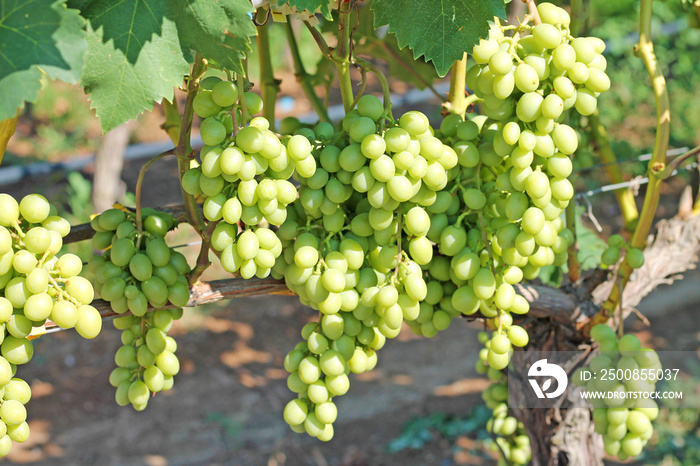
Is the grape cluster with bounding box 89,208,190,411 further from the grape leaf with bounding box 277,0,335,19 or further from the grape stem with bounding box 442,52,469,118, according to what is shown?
the grape stem with bounding box 442,52,469,118

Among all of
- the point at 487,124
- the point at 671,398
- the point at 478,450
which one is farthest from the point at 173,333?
the point at 487,124

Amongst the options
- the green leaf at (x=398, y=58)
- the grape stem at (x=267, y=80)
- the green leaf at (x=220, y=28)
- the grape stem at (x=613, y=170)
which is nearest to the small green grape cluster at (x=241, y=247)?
the green leaf at (x=220, y=28)

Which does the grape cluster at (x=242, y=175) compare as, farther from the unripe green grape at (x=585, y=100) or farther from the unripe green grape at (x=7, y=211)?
the unripe green grape at (x=585, y=100)

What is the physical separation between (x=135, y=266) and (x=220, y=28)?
0.35 m

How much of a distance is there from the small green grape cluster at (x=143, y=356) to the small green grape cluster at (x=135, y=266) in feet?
0.21

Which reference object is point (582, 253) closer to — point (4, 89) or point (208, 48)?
point (208, 48)

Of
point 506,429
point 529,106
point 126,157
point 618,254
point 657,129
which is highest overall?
point 529,106

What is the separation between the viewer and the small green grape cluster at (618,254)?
47.4 inches

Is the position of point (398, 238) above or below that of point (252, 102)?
below

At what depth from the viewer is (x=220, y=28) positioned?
78 cm

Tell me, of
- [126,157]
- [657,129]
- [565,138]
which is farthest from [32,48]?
[126,157]

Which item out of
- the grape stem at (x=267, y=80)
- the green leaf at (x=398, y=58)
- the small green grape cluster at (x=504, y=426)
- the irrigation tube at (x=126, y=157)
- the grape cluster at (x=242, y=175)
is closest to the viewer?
the grape cluster at (x=242, y=175)

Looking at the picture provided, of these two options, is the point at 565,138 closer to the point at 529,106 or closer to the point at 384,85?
the point at 529,106

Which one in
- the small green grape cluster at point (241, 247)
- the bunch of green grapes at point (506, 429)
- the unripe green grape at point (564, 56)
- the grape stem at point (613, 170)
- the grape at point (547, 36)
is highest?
the grape at point (547, 36)
